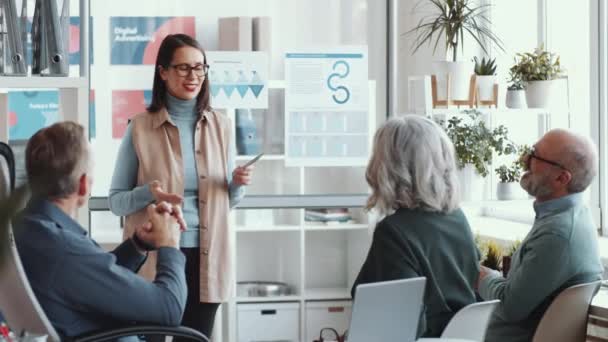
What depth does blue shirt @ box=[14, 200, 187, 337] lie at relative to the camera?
2.09 meters

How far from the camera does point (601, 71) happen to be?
4.30 metres

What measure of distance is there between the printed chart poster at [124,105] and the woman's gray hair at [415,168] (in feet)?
6.96

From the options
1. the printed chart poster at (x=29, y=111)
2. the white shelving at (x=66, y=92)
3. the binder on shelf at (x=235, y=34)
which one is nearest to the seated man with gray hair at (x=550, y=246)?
the white shelving at (x=66, y=92)

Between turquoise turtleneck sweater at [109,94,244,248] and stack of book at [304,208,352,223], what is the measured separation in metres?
1.66

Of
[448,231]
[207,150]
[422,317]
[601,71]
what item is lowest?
→ [422,317]

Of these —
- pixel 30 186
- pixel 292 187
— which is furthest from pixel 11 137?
pixel 30 186

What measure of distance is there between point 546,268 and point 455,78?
2208 millimetres

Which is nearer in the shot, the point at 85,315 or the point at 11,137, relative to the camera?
the point at 85,315

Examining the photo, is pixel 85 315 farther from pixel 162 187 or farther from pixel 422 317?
pixel 162 187

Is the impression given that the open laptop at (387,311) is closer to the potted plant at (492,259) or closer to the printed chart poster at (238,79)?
the potted plant at (492,259)

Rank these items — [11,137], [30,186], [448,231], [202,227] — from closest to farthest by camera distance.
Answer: [30,186] → [448,231] → [202,227] → [11,137]

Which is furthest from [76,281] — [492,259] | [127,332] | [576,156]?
[492,259]

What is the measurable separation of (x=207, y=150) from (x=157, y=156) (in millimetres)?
173

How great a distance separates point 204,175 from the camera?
3141 mm
